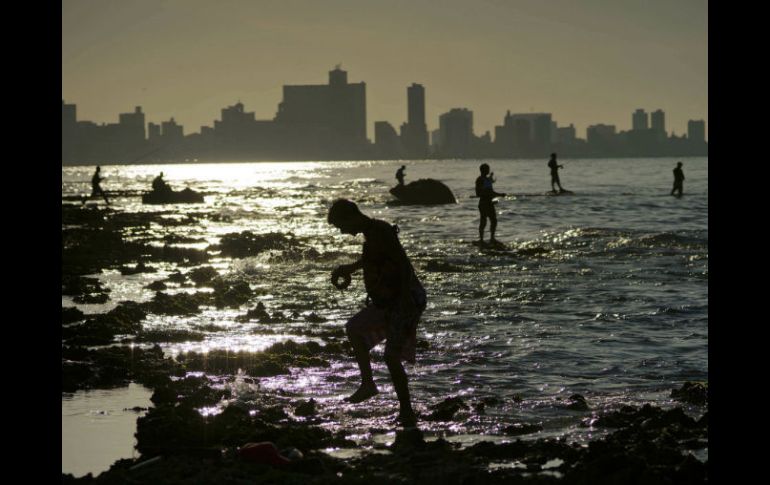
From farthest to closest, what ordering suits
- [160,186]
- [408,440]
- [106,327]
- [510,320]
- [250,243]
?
[160,186], [250,243], [510,320], [106,327], [408,440]

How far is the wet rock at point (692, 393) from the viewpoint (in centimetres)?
786

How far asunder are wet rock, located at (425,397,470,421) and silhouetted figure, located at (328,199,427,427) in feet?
0.71

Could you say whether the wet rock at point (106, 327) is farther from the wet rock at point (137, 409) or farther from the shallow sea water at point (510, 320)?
the wet rock at point (137, 409)

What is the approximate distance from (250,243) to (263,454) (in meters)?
19.6

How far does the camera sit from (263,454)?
6273 mm

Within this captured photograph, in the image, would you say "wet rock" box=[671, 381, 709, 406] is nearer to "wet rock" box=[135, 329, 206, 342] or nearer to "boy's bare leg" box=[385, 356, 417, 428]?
"boy's bare leg" box=[385, 356, 417, 428]

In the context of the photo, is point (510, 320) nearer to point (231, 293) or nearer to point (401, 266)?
point (231, 293)

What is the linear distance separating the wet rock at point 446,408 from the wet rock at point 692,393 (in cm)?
170

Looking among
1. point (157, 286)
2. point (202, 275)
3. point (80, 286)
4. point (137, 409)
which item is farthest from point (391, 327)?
point (202, 275)

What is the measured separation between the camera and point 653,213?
1517 inches

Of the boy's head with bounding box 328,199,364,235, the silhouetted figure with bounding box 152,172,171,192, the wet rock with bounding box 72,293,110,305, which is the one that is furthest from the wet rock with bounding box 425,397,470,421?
the silhouetted figure with bounding box 152,172,171,192

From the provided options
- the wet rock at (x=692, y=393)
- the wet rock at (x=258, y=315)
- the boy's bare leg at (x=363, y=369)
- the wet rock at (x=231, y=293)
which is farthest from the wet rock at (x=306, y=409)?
the wet rock at (x=231, y=293)

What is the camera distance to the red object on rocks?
622cm
